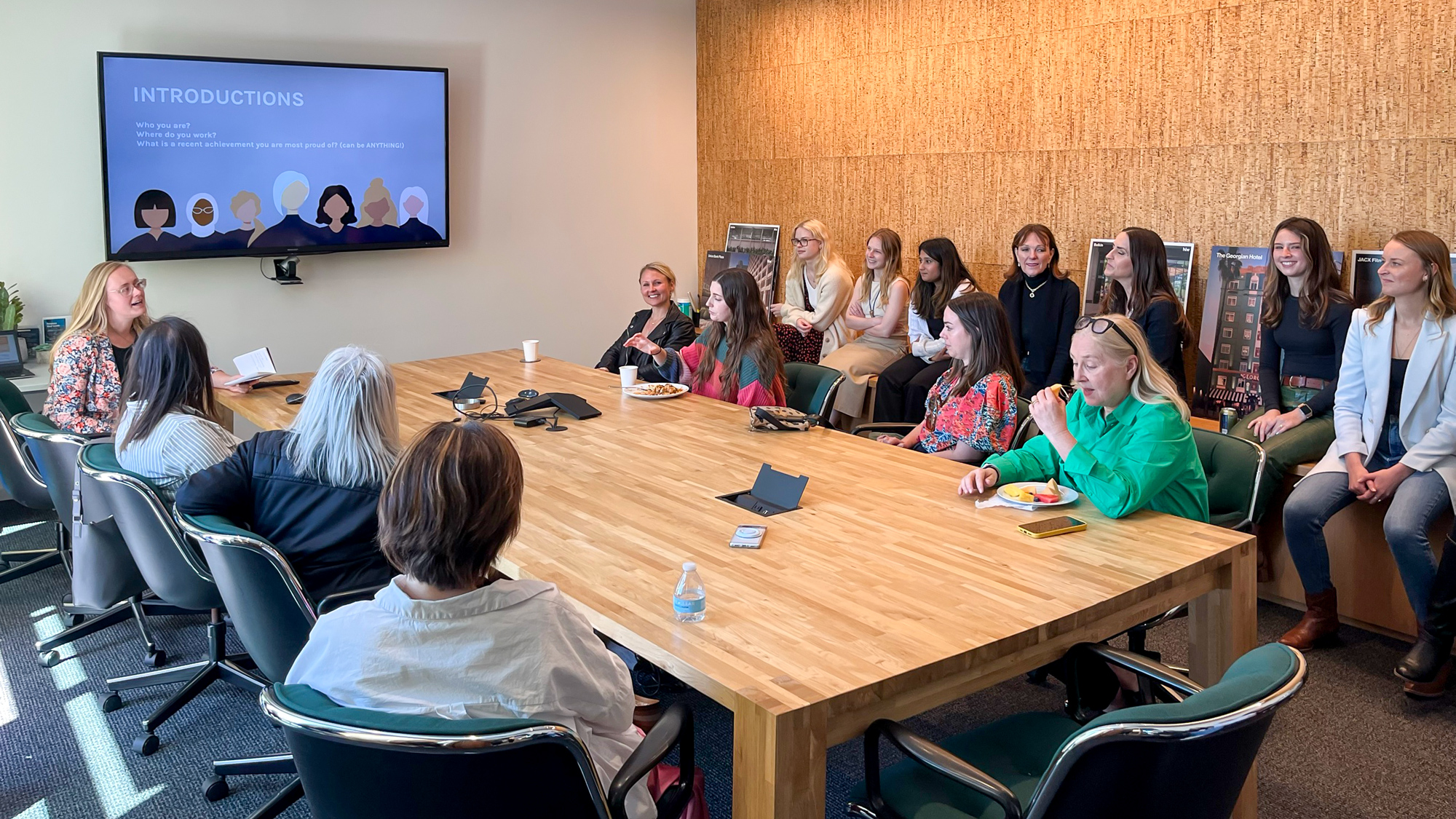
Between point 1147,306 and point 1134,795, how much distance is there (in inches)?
157

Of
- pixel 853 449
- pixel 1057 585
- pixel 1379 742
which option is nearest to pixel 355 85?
pixel 853 449

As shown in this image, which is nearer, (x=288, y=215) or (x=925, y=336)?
(x=925, y=336)

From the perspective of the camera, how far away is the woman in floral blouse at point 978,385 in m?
3.97

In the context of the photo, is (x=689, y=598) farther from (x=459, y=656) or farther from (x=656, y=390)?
(x=656, y=390)

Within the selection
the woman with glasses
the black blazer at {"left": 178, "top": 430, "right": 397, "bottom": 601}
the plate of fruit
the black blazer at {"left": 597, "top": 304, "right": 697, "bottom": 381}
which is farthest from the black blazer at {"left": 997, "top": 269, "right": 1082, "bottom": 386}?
the woman with glasses

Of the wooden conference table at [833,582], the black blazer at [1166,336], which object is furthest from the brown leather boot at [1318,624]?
the wooden conference table at [833,582]

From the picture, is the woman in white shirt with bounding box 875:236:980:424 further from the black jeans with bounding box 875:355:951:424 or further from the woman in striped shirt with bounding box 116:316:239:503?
the woman in striped shirt with bounding box 116:316:239:503


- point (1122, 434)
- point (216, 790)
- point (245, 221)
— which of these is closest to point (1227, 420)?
Answer: point (1122, 434)

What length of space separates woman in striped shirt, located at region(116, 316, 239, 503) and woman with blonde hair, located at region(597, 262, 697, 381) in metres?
2.45

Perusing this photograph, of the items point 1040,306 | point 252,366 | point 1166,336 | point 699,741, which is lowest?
point 699,741

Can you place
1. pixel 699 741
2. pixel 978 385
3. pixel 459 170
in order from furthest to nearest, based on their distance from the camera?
pixel 459 170 < pixel 978 385 < pixel 699 741

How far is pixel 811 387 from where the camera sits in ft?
16.2

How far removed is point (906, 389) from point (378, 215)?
11.4 feet

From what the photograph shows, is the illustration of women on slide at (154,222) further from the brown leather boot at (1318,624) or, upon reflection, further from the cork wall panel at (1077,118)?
the brown leather boot at (1318,624)
